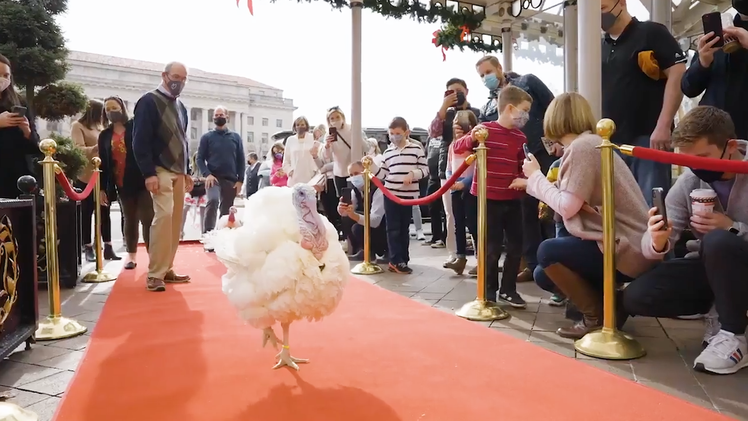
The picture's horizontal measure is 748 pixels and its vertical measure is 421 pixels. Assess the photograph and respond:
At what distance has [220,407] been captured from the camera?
194cm

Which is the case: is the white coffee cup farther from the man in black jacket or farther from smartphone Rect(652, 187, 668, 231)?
the man in black jacket

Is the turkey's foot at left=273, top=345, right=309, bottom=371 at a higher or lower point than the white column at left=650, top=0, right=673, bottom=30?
lower

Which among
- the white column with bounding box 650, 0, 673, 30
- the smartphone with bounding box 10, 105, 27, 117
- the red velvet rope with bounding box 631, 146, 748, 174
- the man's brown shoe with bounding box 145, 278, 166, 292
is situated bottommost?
the man's brown shoe with bounding box 145, 278, 166, 292

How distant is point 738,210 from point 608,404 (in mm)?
1203

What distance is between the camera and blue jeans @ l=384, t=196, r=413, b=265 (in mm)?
5238

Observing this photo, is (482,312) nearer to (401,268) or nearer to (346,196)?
(401,268)

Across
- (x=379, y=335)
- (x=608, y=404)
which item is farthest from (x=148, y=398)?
(x=608, y=404)

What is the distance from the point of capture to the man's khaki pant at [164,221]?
416 centimetres

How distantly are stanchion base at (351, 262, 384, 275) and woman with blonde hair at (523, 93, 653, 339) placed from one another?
2448 mm

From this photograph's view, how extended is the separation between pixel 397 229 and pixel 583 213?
101 inches

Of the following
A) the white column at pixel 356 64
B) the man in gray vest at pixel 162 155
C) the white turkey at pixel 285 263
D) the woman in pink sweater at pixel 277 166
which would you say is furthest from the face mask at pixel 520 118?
the woman in pink sweater at pixel 277 166

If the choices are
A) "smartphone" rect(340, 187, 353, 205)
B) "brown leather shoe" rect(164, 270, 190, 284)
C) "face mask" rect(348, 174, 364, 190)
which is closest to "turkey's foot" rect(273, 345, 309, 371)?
"brown leather shoe" rect(164, 270, 190, 284)

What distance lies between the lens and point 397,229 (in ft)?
17.2

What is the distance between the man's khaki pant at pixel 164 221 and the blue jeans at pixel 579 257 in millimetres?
2845
